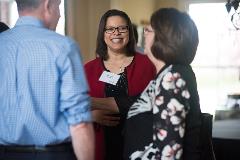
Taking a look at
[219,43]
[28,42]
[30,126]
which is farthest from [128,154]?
[219,43]

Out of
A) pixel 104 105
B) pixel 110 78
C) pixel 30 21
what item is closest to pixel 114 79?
pixel 110 78

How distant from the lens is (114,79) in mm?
2129

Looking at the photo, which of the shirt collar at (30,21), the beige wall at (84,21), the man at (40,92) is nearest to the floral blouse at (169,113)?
the man at (40,92)

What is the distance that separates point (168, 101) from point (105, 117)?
647 mm

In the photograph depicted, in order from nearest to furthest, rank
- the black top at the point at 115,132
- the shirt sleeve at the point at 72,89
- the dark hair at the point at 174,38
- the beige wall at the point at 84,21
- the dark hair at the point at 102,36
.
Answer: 1. the shirt sleeve at the point at 72,89
2. the dark hair at the point at 174,38
3. the black top at the point at 115,132
4. the dark hair at the point at 102,36
5. the beige wall at the point at 84,21

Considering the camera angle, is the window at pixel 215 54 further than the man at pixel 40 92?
Yes

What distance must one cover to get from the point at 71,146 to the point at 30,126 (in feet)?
0.58

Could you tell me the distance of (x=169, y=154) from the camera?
1.38 meters

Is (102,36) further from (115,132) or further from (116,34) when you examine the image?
(115,132)

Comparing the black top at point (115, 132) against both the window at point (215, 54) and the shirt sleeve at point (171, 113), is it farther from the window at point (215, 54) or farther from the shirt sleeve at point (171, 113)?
the window at point (215, 54)

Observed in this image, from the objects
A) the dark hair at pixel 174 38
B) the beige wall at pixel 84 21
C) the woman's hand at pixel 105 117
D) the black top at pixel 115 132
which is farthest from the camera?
the beige wall at pixel 84 21

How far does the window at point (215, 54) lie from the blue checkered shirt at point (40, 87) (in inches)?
221

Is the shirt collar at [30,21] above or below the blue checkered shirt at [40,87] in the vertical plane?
above

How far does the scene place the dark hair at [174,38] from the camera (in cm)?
142
